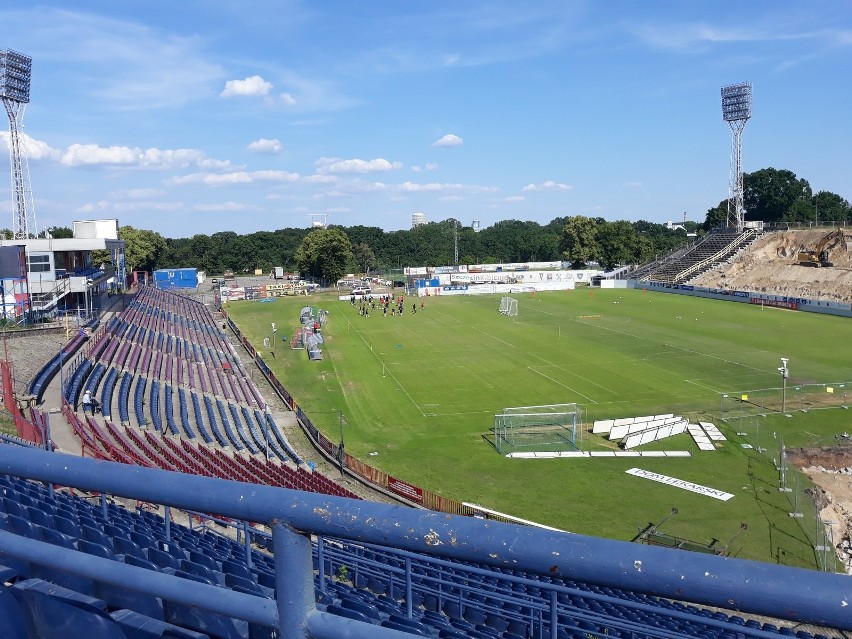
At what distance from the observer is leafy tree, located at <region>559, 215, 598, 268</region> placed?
386 feet

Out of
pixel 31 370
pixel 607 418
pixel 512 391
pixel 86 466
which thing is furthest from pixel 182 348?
pixel 86 466

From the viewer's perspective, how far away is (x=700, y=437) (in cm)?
3005

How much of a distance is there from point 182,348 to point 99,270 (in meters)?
18.4

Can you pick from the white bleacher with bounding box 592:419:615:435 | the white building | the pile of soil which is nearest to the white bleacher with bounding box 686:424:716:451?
the pile of soil

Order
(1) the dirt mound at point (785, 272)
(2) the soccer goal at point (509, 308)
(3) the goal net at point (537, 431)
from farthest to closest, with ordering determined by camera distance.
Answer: (1) the dirt mound at point (785, 272)
(2) the soccer goal at point (509, 308)
(3) the goal net at point (537, 431)

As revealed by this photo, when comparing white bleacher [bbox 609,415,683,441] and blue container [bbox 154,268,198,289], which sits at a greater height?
blue container [bbox 154,268,198,289]

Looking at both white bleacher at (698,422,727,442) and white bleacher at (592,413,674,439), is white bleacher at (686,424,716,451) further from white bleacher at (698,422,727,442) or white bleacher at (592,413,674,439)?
white bleacher at (592,413,674,439)

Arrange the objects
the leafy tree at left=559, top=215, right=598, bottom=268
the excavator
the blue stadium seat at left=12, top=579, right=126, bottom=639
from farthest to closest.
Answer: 1. the leafy tree at left=559, top=215, right=598, bottom=268
2. the excavator
3. the blue stadium seat at left=12, top=579, right=126, bottom=639

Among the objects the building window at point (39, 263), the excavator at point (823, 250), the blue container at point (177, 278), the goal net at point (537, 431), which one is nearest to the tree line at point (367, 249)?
the blue container at point (177, 278)

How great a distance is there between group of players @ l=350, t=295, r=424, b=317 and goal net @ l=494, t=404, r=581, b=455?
40.1 m

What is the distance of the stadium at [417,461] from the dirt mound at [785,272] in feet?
2.94

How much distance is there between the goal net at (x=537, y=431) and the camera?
29.7m

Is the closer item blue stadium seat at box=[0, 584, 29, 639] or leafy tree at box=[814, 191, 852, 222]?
blue stadium seat at box=[0, 584, 29, 639]

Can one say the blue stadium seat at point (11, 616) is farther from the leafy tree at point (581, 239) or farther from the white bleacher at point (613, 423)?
the leafy tree at point (581, 239)
